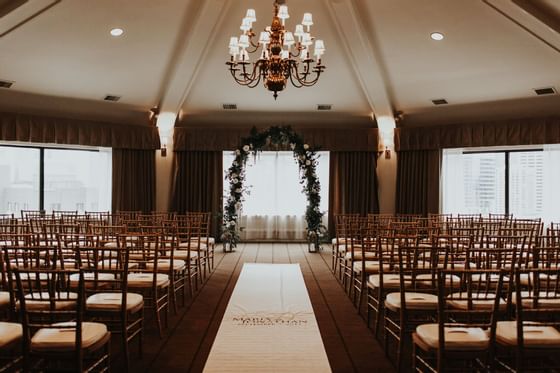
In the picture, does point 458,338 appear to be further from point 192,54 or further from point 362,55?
point 192,54

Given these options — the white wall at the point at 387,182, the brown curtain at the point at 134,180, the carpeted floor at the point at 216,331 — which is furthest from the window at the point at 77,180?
the white wall at the point at 387,182

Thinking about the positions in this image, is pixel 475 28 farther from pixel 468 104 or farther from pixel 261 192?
pixel 261 192

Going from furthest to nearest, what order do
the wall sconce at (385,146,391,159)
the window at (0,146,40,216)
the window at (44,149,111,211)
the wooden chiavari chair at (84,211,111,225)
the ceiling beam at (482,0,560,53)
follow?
the wall sconce at (385,146,391,159) < the window at (44,149,111,211) < the window at (0,146,40,216) < the wooden chiavari chair at (84,211,111,225) < the ceiling beam at (482,0,560,53)

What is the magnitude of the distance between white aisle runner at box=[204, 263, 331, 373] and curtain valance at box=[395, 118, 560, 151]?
565 cm

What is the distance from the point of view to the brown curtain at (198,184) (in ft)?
39.2

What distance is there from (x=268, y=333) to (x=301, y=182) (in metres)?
6.20

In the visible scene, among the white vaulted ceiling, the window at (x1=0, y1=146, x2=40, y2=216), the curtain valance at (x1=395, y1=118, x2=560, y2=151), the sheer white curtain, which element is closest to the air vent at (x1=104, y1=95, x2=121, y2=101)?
the white vaulted ceiling

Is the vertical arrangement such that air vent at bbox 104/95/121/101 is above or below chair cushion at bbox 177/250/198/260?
above

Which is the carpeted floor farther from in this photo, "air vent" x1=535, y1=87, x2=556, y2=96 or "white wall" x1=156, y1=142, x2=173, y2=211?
"air vent" x1=535, y1=87, x2=556, y2=96

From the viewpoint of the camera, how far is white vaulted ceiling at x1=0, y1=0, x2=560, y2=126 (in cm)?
752

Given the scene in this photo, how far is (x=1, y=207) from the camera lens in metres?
10.4

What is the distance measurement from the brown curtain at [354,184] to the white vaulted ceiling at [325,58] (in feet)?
3.60

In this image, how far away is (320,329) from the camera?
492cm

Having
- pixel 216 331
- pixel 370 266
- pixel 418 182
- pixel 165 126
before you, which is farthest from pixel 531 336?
pixel 165 126
